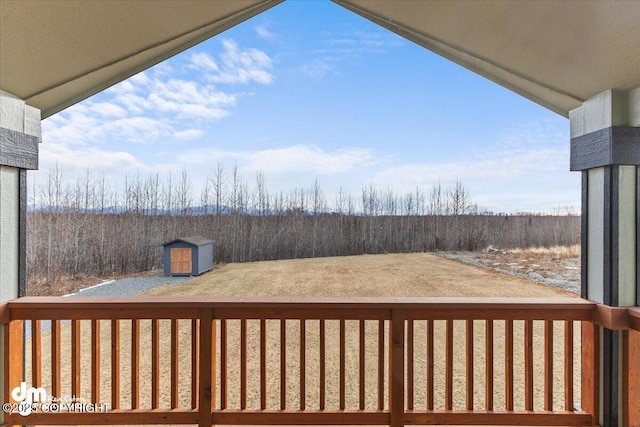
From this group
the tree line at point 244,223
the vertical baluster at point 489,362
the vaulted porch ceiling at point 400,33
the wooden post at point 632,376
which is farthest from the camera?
the tree line at point 244,223

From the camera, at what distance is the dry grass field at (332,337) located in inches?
76.4

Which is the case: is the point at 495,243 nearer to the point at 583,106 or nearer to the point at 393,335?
the point at 583,106

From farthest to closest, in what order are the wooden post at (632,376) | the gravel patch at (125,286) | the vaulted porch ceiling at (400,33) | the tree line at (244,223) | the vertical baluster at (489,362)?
the tree line at (244,223) < the gravel patch at (125,286) < the vertical baluster at (489,362) < the wooden post at (632,376) < the vaulted porch ceiling at (400,33)

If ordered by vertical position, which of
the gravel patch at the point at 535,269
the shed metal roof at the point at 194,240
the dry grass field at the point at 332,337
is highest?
the shed metal roof at the point at 194,240

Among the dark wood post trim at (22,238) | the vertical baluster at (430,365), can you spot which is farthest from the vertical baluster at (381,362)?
the dark wood post trim at (22,238)

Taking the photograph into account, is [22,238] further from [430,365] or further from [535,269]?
[535,269]

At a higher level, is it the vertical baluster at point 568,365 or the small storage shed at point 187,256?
the small storage shed at point 187,256

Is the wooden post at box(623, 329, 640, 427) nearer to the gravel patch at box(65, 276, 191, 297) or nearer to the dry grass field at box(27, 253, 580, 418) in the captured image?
the dry grass field at box(27, 253, 580, 418)

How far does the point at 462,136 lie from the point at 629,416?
254cm

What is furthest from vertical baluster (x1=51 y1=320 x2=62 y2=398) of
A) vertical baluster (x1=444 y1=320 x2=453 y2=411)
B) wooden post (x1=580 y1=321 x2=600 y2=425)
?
wooden post (x1=580 y1=321 x2=600 y2=425)

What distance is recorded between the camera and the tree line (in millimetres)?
2016

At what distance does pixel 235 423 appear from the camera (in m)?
1.59

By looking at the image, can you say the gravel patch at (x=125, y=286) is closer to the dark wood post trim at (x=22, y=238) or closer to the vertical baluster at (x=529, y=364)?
the dark wood post trim at (x=22, y=238)

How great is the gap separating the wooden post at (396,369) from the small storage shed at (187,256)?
4.61ft
